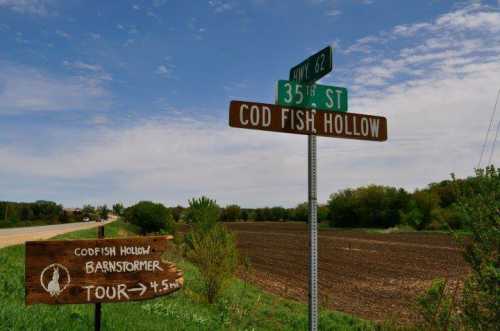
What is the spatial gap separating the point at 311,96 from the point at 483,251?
3273mm

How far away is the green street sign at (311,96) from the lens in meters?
4.59

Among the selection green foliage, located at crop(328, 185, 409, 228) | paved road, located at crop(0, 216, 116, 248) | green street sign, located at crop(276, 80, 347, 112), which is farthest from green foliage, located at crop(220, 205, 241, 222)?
green street sign, located at crop(276, 80, 347, 112)

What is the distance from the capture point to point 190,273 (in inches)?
604

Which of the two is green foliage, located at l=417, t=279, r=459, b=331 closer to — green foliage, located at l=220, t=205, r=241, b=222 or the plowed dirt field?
the plowed dirt field

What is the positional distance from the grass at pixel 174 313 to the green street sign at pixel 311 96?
3494 millimetres

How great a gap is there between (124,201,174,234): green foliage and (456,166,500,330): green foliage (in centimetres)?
2852

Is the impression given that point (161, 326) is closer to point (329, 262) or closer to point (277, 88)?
point (277, 88)

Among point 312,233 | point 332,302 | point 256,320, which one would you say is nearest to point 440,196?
point 332,302

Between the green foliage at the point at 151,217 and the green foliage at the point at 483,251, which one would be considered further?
the green foliage at the point at 151,217

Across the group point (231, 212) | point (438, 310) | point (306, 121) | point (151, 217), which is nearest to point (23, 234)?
point (151, 217)

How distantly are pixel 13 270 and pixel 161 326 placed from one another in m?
5.87

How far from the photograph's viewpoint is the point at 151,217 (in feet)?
114

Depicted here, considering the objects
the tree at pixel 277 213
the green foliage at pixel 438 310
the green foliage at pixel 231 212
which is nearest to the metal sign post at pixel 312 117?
the green foliage at pixel 438 310

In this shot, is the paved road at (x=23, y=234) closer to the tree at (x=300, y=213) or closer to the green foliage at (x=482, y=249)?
the green foliage at (x=482, y=249)
